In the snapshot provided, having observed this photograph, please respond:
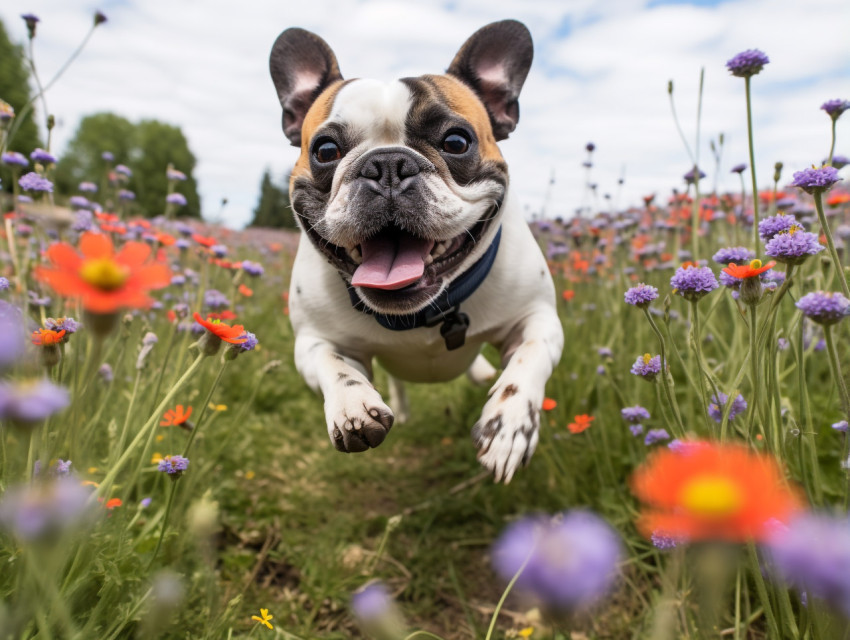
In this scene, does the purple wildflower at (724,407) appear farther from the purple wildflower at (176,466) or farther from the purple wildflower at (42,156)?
the purple wildflower at (42,156)

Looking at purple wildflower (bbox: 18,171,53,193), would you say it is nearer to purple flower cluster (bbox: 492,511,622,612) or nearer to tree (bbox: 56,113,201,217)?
purple flower cluster (bbox: 492,511,622,612)

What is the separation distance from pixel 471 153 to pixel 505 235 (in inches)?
17.4

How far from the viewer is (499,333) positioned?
250 cm

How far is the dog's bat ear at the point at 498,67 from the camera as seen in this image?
8.51 feet

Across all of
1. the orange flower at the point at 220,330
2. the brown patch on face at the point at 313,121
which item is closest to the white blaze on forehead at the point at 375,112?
the brown patch on face at the point at 313,121

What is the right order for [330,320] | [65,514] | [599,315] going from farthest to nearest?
[599,315] → [330,320] → [65,514]

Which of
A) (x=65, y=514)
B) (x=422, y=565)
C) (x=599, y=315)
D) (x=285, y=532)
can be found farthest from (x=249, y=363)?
(x=65, y=514)

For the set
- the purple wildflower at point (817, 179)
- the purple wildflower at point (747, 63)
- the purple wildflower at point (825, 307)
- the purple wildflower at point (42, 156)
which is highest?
the purple wildflower at point (747, 63)

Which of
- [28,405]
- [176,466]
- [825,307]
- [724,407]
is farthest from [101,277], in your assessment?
[724,407]

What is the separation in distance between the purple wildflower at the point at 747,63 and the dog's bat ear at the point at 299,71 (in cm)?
174

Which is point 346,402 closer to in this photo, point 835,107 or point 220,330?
point 220,330

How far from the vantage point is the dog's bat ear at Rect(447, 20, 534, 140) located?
259cm

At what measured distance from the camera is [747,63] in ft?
5.46

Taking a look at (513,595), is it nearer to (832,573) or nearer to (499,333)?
(499,333)
